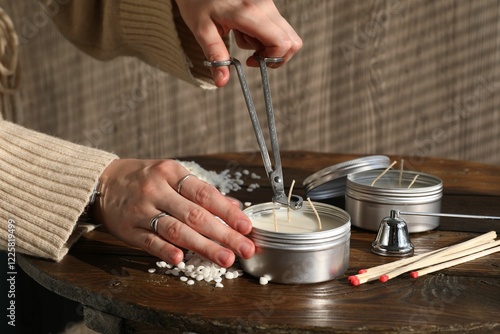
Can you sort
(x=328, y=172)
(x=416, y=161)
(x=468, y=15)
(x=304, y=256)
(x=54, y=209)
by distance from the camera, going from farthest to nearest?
(x=468, y=15) → (x=416, y=161) → (x=328, y=172) → (x=54, y=209) → (x=304, y=256)

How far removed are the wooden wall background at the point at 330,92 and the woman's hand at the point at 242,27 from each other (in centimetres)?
148

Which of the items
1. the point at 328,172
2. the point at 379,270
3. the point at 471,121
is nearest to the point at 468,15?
the point at 471,121

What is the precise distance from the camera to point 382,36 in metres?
2.77

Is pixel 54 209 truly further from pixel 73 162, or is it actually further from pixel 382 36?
pixel 382 36

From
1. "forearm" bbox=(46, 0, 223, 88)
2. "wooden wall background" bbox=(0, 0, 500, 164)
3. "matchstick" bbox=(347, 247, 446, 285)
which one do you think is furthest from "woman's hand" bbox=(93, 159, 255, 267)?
"wooden wall background" bbox=(0, 0, 500, 164)

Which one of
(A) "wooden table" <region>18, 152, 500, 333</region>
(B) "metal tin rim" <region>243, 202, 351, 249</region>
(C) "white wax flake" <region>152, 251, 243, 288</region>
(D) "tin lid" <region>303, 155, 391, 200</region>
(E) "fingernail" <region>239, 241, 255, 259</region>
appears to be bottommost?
(A) "wooden table" <region>18, 152, 500, 333</region>

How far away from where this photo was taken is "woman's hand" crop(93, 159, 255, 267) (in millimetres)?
1049

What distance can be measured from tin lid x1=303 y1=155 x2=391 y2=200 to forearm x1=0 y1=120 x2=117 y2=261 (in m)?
0.39

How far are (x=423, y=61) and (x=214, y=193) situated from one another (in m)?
1.89

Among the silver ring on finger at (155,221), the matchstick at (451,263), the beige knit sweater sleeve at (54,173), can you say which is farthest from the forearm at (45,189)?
the matchstick at (451,263)

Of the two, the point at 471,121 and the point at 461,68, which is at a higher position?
the point at 461,68

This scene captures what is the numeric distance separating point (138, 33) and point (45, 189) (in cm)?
58

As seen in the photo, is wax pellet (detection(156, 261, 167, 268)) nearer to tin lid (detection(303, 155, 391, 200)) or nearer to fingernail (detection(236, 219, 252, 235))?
fingernail (detection(236, 219, 252, 235))

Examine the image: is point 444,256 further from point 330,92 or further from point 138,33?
point 330,92
